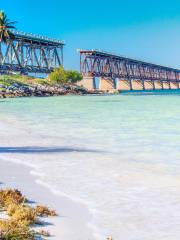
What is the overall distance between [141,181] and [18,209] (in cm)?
455

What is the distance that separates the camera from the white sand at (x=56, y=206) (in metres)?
7.70

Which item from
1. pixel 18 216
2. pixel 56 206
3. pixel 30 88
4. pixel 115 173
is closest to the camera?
pixel 18 216

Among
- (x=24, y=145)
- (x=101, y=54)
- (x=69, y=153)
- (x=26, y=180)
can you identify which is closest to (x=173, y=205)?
(x=26, y=180)

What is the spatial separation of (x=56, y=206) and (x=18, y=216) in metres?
1.50

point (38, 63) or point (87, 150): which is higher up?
point (38, 63)

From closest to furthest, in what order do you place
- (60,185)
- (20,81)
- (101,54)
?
(60,185)
(20,81)
(101,54)

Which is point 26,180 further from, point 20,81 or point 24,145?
point 20,81

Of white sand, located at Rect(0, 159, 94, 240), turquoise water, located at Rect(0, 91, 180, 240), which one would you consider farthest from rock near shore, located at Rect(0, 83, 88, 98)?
white sand, located at Rect(0, 159, 94, 240)

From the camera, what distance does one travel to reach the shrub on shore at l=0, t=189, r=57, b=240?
701 cm

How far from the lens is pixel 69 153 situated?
1792 cm

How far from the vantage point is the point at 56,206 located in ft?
30.6

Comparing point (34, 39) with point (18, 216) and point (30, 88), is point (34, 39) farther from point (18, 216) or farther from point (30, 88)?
point (18, 216)

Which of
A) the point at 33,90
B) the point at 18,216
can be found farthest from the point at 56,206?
the point at 33,90

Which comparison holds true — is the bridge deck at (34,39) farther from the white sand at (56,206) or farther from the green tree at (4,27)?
the white sand at (56,206)
